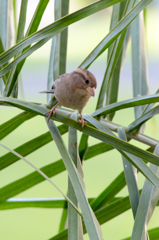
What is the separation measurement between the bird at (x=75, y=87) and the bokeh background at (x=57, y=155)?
297 mm

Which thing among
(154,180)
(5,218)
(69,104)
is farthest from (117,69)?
(5,218)

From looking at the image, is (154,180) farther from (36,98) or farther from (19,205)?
(36,98)

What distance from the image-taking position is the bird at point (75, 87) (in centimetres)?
79

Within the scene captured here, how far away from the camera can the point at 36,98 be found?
3770 millimetres

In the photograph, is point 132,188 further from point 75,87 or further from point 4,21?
point 4,21

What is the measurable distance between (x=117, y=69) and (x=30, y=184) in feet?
1.37

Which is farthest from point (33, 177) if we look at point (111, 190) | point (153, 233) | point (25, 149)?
point (153, 233)

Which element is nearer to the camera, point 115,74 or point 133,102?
point 133,102

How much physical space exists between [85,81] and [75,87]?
4 centimetres

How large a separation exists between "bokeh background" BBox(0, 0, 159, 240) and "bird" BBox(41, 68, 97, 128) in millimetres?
297

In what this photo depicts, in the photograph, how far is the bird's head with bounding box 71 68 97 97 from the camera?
0.80m

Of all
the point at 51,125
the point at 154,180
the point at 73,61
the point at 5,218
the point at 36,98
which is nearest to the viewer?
the point at 154,180

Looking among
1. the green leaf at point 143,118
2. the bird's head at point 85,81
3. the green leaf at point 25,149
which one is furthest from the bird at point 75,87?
the green leaf at point 143,118

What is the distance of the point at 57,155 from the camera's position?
3.00m
